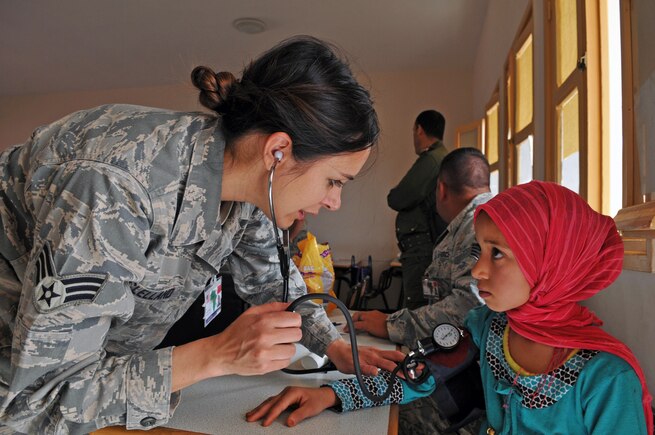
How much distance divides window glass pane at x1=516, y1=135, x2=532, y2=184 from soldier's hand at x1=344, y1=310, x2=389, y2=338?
1.30 metres

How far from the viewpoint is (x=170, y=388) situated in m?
0.74

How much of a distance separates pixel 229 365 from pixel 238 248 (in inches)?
20.6

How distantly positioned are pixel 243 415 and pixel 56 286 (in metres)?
0.43

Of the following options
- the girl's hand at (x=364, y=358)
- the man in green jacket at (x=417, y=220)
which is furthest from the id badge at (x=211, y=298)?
the man in green jacket at (x=417, y=220)

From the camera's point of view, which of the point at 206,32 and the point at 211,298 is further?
the point at 206,32

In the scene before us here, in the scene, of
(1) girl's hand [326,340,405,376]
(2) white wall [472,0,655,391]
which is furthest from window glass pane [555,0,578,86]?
(1) girl's hand [326,340,405,376]

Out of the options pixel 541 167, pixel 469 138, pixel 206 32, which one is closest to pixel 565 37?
pixel 541 167

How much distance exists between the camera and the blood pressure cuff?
3.64 ft

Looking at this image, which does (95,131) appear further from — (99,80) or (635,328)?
(99,80)

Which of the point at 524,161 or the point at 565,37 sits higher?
the point at 565,37

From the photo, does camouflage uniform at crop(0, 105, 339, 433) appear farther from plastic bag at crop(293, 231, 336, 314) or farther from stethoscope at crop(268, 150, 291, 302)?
plastic bag at crop(293, 231, 336, 314)

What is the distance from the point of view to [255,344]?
0.76m

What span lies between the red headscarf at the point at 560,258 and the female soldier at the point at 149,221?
1.15 ft

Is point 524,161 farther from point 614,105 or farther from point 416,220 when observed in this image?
point 614,105
